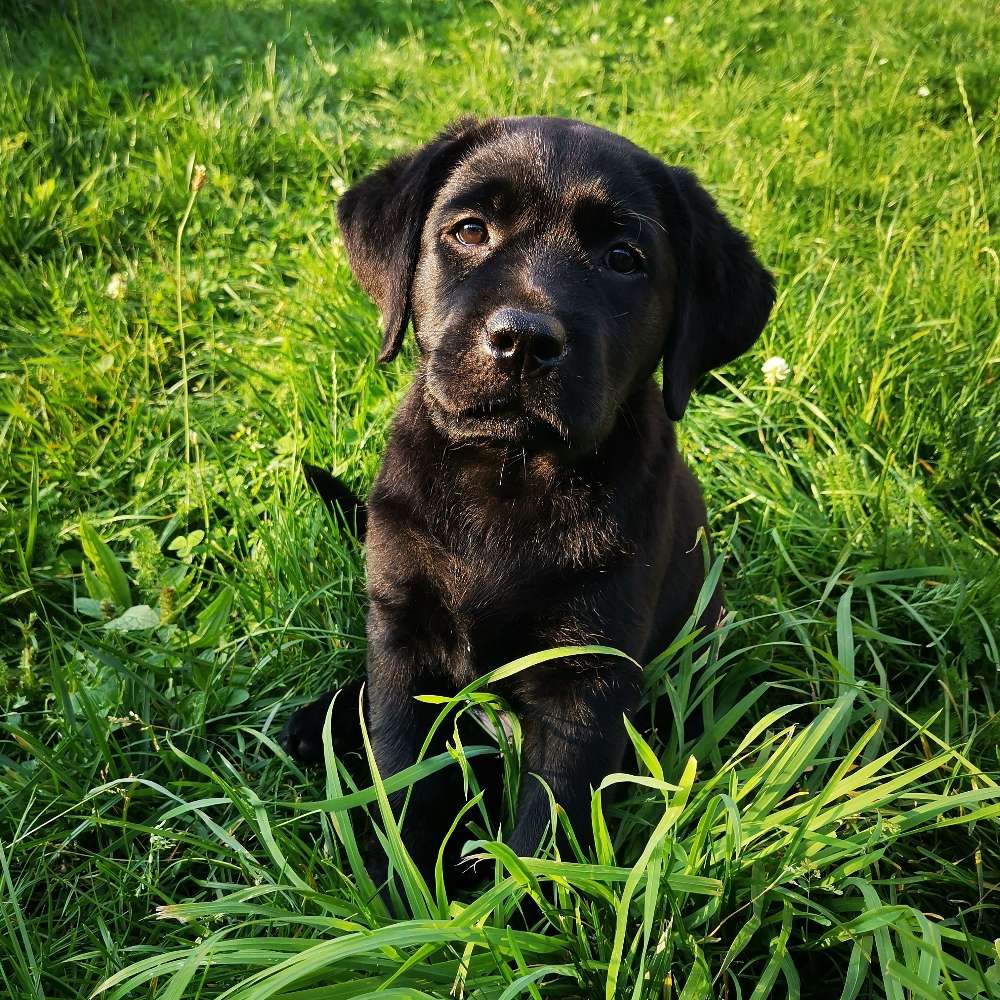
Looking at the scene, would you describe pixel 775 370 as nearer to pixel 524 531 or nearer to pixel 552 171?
pixel 552 171

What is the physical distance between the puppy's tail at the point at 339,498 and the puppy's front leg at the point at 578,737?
2.80 ft

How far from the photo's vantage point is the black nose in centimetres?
176

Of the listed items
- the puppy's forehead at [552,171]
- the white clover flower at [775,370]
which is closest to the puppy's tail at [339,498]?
the puppy's forehead at [552,171]

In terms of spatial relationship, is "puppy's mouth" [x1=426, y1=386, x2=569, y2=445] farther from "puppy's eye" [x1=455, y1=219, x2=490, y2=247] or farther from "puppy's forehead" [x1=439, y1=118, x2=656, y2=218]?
"puppy's forehead" [x1=439, y1=118, x2=656, y2=218]

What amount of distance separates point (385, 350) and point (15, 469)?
1312mm

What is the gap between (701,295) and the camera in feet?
7.25

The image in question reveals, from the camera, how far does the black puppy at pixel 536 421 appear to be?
74.0 inches

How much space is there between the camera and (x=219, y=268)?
3.69 m

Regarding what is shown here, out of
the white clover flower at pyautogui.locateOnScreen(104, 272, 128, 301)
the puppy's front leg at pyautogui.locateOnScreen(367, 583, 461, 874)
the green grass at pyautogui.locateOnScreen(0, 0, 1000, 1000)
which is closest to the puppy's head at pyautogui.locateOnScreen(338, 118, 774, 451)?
the puppy's front leg at pyautogui.locateOnScreen(367, 583, 461, 874)

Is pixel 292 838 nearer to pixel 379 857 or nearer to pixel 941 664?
pixel 379 857

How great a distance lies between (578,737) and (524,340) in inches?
30.1

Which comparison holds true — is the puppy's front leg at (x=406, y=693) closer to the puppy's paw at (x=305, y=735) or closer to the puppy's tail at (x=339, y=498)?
the puppy's paw at (x=305, y=735)

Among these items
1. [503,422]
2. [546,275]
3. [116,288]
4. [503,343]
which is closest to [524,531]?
[503,422]

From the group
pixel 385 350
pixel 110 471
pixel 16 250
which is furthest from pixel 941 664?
pixel 16 250
